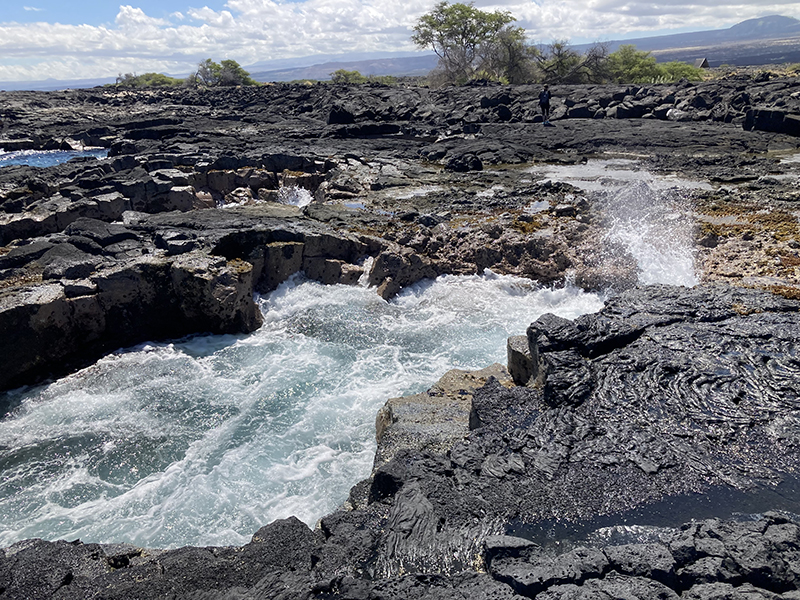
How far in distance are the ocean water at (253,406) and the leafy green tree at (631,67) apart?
123ft

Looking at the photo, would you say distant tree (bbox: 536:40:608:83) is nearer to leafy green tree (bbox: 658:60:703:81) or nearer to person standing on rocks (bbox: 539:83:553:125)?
leafy green tree (bbox: 658:60:703:81)

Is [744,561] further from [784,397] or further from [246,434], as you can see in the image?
[246,434]

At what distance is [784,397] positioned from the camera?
619cm

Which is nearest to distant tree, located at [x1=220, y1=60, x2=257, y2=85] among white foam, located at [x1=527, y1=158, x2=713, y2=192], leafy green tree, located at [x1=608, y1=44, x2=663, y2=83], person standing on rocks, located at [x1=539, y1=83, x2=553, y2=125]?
leafy green tree, located at [x1=608, y1=44, x2=663, y2=83]

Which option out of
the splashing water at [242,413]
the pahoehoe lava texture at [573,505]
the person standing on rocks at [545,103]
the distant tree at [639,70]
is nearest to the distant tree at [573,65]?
the distant tree at [639,70]

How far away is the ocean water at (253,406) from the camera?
7199 millimetres

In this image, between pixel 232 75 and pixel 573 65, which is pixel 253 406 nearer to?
pixel 573 65

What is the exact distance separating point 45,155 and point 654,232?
121 ft

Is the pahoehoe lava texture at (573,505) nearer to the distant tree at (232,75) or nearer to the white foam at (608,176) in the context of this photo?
the white foam at (608,176)

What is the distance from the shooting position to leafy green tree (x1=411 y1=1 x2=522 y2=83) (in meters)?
53.4

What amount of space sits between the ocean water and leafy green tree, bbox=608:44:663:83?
123ft

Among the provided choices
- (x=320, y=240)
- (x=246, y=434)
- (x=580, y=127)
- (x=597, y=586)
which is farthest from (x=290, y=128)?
(x=597, y=586)

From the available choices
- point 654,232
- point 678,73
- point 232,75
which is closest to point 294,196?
point 654,232

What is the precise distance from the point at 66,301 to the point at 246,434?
490 centimetres
